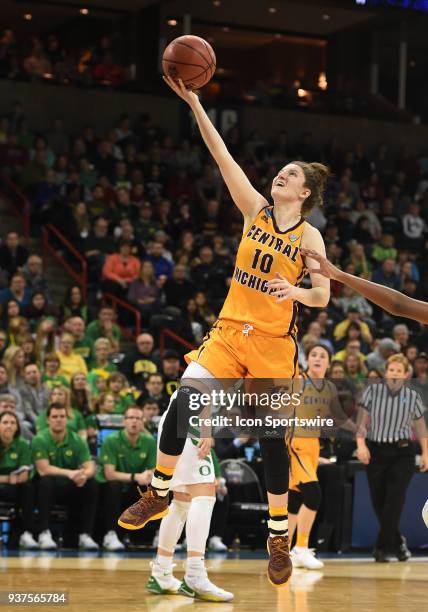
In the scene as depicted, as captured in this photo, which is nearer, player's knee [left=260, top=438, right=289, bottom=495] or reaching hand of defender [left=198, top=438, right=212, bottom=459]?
player's knee [left=260, top=438, right=289, bottom=495]

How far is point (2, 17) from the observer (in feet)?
80.8

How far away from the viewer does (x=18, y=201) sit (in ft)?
59.8

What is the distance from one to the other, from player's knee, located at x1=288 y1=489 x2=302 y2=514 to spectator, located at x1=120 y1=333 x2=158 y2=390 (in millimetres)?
3190

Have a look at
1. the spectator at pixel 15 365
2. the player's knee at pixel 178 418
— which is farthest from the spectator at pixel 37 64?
the player's knee at pixel 178 418

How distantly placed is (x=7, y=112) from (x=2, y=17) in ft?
17.5

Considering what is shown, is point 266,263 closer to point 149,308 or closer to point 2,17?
point 149,308

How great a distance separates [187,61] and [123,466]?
18.0ft

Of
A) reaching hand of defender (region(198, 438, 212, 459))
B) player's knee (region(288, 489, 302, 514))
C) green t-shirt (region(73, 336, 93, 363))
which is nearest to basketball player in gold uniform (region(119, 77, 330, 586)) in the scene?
reaching hand of defender (region(198, 438, 212, 459))

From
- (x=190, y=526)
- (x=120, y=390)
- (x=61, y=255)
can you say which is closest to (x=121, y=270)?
(x=61, y=255)

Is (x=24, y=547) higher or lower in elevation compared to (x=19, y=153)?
lower

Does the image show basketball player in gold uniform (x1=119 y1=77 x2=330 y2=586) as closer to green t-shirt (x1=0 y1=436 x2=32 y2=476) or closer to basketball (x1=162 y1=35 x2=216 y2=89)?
basketball (x1=162 y1=35 x2=216 y2=89)

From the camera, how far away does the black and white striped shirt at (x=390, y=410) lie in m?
11.1

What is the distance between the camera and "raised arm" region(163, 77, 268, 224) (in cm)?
666

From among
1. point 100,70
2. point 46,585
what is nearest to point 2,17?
point 100,70
